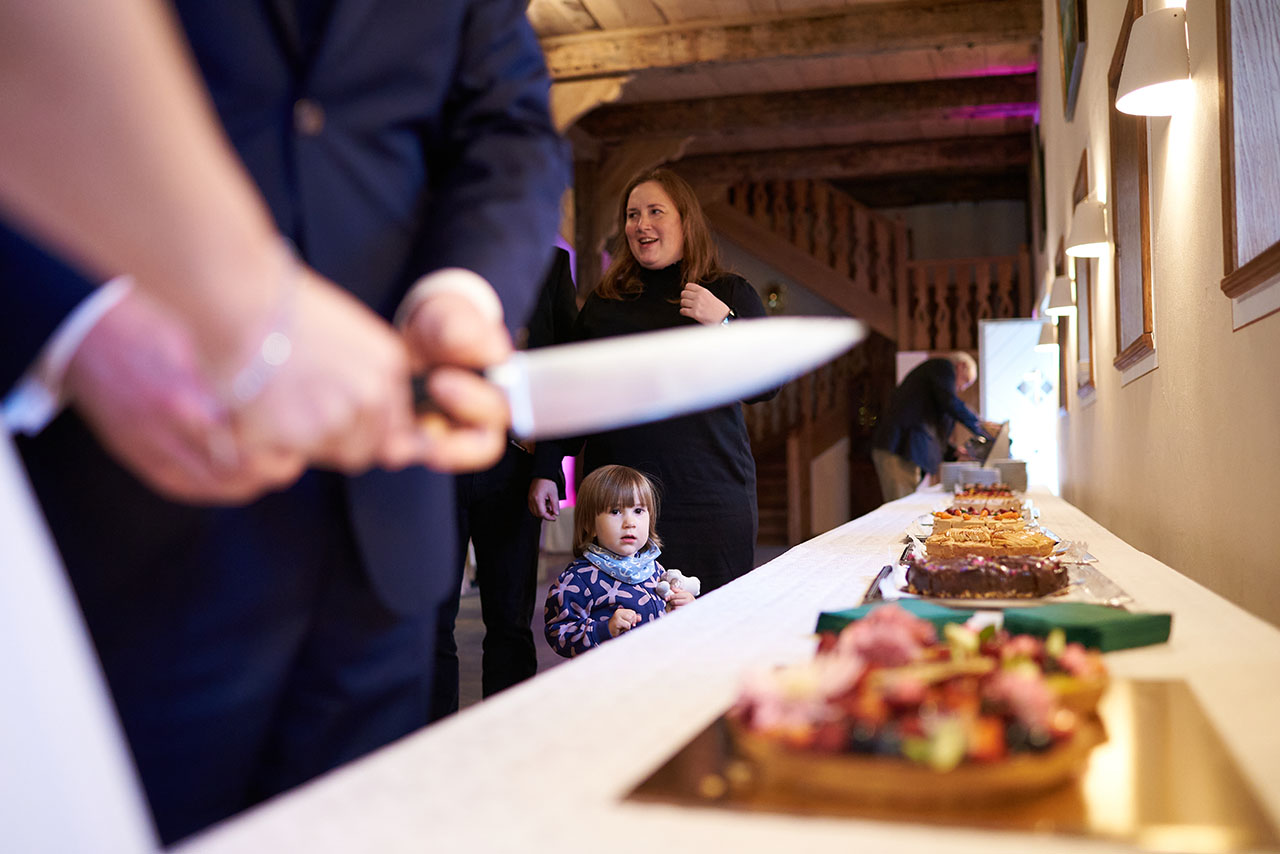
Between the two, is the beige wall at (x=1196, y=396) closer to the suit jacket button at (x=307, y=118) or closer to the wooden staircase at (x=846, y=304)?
the suit jacket button at (x=307, y=118)

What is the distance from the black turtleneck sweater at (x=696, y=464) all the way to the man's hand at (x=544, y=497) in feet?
0.52

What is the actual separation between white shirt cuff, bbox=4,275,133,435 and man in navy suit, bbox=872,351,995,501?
666 centimetres

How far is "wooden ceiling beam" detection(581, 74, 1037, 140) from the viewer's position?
26.7 feet

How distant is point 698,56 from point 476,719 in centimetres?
628

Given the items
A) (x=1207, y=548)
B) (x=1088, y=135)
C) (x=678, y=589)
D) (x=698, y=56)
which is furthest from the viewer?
(x=698, y=56)

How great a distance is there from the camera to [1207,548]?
2.10 meters

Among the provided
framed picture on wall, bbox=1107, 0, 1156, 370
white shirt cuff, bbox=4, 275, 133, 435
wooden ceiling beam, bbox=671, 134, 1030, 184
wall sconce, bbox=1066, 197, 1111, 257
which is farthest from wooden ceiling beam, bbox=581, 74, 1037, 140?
white shirt cuff, bbox=4, 275, 133, 435

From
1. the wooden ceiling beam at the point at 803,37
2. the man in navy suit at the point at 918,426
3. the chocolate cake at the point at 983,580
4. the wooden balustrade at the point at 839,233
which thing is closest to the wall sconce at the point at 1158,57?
the chocolate cake at the point at 983,580

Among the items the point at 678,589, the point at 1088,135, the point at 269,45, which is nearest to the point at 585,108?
the point at 1088,135

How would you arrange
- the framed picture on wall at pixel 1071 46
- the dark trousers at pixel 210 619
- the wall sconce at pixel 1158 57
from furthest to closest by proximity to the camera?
the framed picture on wall at pixel 1071 46 → the wall sconce at pixel 1158 57 → the dark trousers at pixel 210 619

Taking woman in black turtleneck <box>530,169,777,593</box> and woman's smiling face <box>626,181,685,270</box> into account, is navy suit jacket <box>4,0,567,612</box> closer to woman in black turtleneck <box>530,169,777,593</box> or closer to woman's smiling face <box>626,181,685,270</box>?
woman in black turtleneck <box>530,169,777,593</box>

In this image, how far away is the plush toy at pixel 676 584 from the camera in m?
2.26

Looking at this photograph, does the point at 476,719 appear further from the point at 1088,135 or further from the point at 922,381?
the point at 922,381

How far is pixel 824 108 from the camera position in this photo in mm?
8266
